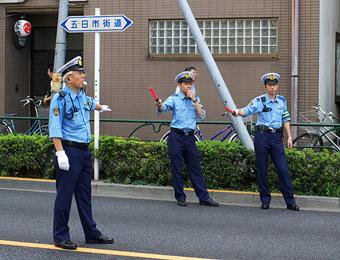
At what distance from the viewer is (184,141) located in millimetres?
8664

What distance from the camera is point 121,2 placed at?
1460 cm

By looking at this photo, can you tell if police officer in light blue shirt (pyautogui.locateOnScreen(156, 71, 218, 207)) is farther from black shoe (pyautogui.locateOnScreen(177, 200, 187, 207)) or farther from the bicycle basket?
the bicycle basket

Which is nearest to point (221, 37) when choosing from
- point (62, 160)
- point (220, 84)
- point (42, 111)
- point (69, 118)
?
point (220, 84)

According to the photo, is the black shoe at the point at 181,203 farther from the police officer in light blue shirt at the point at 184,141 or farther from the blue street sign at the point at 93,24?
the blue street sign at the point at 93,24

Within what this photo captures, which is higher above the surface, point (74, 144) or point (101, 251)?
point (74, 144)

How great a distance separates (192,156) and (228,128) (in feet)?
12.2

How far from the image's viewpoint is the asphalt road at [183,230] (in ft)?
20.0

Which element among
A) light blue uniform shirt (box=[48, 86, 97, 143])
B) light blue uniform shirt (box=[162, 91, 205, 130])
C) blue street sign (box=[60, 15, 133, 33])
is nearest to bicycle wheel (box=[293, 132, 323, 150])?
light blue uniform shirt (box=[162, 91, 205, 130])

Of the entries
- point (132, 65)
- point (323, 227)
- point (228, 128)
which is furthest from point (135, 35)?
point (323, 227)

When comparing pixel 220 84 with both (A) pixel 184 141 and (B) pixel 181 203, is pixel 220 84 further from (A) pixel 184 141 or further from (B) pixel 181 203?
(B) pixel 181 203

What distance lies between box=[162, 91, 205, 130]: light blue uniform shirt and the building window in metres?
5.68

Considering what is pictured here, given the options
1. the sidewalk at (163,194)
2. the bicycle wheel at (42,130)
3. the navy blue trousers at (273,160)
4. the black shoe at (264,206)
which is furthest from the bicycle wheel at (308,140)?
the bicycle wheel at (42,130)

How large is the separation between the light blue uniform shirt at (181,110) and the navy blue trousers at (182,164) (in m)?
0.17

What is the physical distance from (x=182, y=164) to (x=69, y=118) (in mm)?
3031
